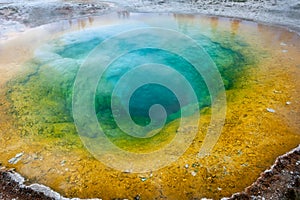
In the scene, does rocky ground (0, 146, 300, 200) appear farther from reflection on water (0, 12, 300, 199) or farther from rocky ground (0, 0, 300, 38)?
rocky ground (0, 0, 300, 38)

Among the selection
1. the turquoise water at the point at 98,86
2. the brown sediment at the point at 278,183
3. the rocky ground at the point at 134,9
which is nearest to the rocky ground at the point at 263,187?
the brown sediment at the point at 278,183

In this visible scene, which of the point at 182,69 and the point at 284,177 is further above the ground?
the point at 182,69

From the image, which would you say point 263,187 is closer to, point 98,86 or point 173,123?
point 173,123

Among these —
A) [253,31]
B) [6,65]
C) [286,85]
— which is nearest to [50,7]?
[6,65]

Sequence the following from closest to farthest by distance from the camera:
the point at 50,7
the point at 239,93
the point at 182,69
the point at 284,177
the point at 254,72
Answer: the point at 284,177 → the point at 239,93 → the point at 254,72 → the point at 182,69 → the point at 50,7

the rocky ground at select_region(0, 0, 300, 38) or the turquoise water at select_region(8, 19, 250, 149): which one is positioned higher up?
the rocky ground at select_region(0, 0, 300, 38)

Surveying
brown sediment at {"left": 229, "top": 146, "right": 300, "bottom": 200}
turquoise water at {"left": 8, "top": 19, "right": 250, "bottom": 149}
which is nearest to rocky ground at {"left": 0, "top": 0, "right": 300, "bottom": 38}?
turquoise water at {"left": 8, "top": 19, "right": 250, "bottom": 149}

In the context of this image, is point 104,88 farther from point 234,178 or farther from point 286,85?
point 286,85

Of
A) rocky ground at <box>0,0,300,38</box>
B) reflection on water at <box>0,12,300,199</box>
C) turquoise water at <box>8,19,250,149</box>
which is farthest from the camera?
rocky ground at <box>0,0,300,38</box>

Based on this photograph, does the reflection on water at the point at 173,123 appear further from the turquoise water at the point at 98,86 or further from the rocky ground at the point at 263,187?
the rocky ground at the point at 263,187
